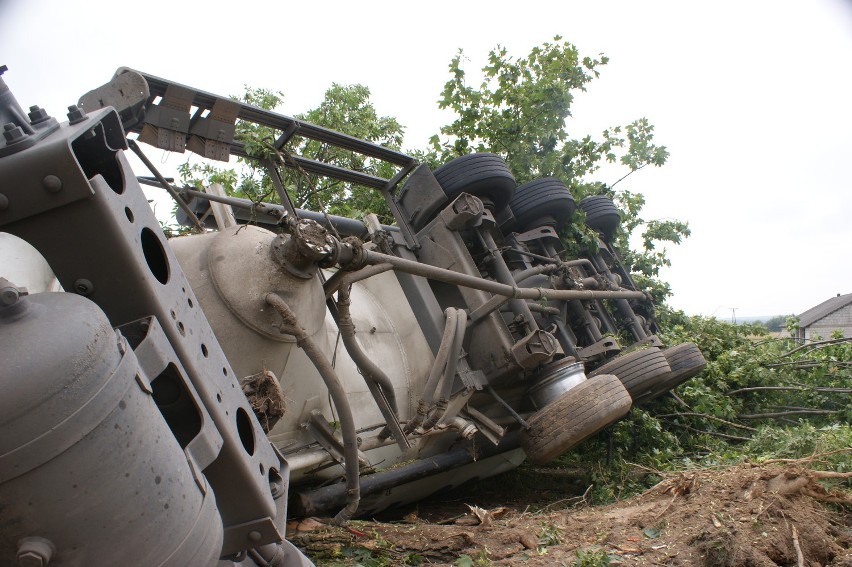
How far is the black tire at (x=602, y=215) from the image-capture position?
7.54m

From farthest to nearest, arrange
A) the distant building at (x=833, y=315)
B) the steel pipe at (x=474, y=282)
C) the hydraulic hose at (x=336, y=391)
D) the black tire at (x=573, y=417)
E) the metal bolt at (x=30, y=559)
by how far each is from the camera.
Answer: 1. the distant building at (x=833, y=315)
2. the black tire at (x=573, y=417)
3. the steel pipe at (x=474, y=282)
4. the hydraulic hose at (x=336, y=391)
5. the metal bolt at (x=30, y=559)

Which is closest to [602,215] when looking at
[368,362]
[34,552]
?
[368,362]

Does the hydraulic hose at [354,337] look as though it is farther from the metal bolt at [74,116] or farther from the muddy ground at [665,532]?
the metal bolt at [74,116]

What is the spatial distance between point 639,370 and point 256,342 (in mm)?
3291

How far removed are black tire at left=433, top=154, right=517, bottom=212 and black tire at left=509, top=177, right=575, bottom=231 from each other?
2.44ft

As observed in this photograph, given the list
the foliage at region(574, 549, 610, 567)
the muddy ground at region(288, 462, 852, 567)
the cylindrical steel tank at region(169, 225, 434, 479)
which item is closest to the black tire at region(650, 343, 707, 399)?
the muddy ground at region(288, 462, 852, 567)

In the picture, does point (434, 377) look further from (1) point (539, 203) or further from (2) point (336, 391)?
(1) point (539, 203)

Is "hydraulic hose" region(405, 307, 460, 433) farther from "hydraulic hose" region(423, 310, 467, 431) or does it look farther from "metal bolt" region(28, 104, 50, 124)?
"metal bolt" region(28, 104, 50, 124)

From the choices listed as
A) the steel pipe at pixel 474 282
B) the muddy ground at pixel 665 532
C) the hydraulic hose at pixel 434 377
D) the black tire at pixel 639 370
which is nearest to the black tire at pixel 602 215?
the steel pipe at pixel 474 282

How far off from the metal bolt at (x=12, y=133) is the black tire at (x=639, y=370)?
465cm

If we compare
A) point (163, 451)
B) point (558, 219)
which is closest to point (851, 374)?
point (558, 219)

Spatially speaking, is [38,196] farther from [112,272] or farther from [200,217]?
[200,217]

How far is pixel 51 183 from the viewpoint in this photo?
1621mm

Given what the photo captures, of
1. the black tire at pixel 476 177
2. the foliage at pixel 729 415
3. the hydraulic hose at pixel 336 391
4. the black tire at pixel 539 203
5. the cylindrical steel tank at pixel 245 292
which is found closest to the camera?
the hydraulic hose at pixel 336 391
